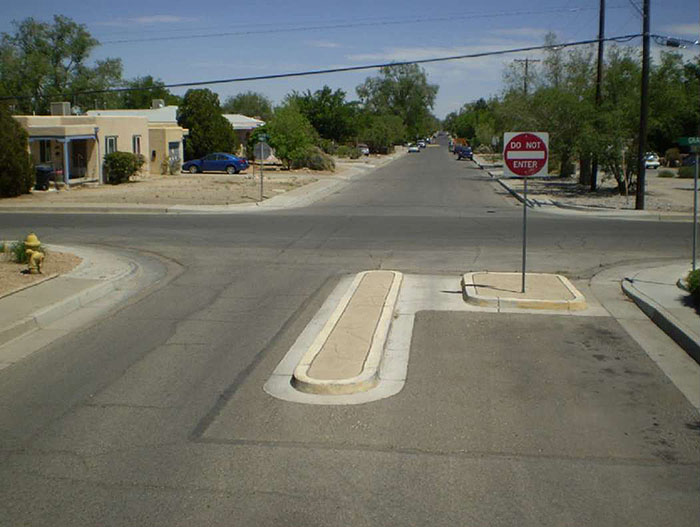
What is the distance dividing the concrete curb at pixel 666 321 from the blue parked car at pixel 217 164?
134ft

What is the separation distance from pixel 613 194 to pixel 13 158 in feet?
84.3

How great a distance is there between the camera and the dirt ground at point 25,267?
1342 centimetres

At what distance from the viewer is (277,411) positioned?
7.47 metres

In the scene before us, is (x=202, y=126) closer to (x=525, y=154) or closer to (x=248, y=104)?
(x=525, y=154)

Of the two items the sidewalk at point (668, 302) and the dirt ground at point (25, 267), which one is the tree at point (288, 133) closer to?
the dirt ground at point (25, 267)

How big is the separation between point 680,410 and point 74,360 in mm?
6598

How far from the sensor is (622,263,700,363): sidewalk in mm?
10219

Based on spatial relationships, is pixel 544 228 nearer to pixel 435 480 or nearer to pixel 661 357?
pixel 661 357

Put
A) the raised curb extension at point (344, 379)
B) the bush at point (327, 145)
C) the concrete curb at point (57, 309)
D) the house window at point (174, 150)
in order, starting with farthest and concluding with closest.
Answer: the bush at point (327, 145) → the house window at point (174, 150) → the concrete curb at point (57, 309) → the raised curb extension at point (344, 379)

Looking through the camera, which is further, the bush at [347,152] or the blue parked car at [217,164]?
the bush at [347,152]

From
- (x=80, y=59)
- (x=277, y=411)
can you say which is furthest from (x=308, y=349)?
(x=80, y=59)

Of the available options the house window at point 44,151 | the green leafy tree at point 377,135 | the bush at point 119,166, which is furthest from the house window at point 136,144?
the green leafy tree at point 377,135

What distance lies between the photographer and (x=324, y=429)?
6992 mm

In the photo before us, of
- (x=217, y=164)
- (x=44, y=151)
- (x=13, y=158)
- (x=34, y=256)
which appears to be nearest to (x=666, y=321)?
(x=34, y=256)
